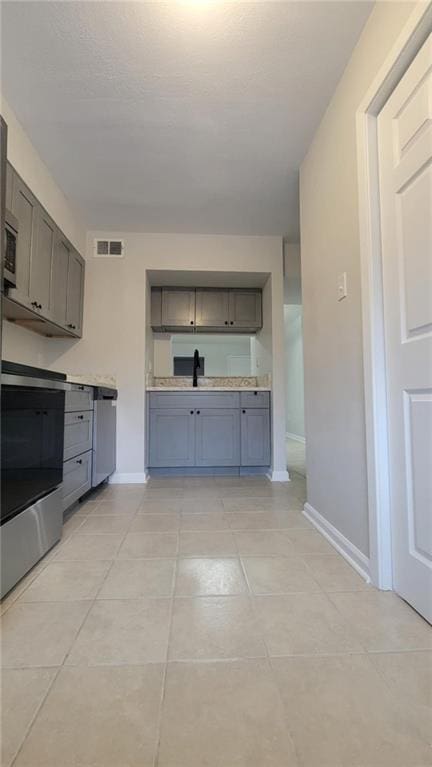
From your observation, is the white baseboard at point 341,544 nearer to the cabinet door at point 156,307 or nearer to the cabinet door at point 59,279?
the cabinet door at point 59,279

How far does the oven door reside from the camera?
4.25 feet

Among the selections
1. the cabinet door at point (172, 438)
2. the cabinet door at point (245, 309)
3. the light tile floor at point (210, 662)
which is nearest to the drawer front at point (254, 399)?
the cabinet door at point (172, 438)

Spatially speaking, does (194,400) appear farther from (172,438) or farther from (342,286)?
(342,286)

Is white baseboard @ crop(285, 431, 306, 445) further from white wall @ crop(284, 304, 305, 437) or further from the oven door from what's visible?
the oven door

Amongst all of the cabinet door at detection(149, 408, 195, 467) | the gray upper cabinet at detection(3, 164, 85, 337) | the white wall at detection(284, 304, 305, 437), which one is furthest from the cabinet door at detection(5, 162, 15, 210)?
the white wall at detection(284, 304, 305, 437)

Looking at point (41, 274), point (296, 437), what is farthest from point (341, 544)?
point (296, 437)

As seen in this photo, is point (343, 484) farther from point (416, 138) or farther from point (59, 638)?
point (416, 138)

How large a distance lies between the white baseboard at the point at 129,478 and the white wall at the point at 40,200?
1.23 meters

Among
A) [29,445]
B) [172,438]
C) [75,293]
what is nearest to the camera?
[29,445]

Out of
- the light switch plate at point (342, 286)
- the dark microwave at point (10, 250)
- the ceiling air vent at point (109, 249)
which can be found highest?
the ceiling air vent at point (109, 249)

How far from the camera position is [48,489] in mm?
1661

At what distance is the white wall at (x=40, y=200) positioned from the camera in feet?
6.50

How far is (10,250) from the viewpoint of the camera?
1.89m

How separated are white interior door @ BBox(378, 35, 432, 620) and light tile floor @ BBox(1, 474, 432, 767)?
9.2 inches
